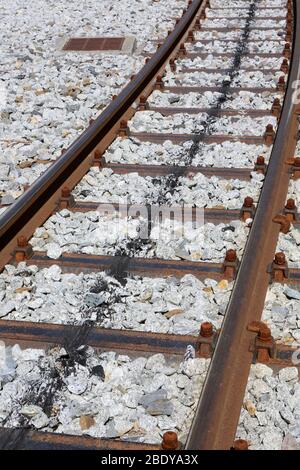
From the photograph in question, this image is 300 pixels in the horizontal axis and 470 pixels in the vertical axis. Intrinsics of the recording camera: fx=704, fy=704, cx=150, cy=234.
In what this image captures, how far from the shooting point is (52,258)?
4.08 meters

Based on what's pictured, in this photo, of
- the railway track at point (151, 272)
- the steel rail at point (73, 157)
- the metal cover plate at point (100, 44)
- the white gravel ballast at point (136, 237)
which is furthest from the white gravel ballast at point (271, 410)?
the metal cover plate at point (100, 44)

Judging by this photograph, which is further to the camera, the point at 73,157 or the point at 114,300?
the point at 73,157

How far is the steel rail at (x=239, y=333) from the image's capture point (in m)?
2.62

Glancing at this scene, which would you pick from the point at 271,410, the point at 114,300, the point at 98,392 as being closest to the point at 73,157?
the point at 114,300

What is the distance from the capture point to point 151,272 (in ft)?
12.9

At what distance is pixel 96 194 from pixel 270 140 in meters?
1.54

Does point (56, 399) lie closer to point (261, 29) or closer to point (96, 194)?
point (96, 194)

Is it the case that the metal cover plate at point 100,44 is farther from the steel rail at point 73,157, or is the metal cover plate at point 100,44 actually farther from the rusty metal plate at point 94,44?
the steel rail at point 73,157

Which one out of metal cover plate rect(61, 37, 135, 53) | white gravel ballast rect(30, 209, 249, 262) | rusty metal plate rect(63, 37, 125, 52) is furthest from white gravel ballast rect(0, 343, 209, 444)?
rusty metal plate rect(63, 37, 125, 52)

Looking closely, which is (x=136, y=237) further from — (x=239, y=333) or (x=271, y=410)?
(x=271, y=410)

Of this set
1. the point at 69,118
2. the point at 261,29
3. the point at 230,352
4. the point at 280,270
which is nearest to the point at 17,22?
the point at 261,29

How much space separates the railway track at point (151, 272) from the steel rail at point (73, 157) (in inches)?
0.7

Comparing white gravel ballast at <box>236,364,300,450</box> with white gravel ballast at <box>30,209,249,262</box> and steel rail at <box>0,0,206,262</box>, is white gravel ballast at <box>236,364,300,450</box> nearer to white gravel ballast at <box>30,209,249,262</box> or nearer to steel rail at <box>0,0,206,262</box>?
white gravel ballast at <box>30,209,249,262</box>

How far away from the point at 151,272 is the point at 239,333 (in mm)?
943
